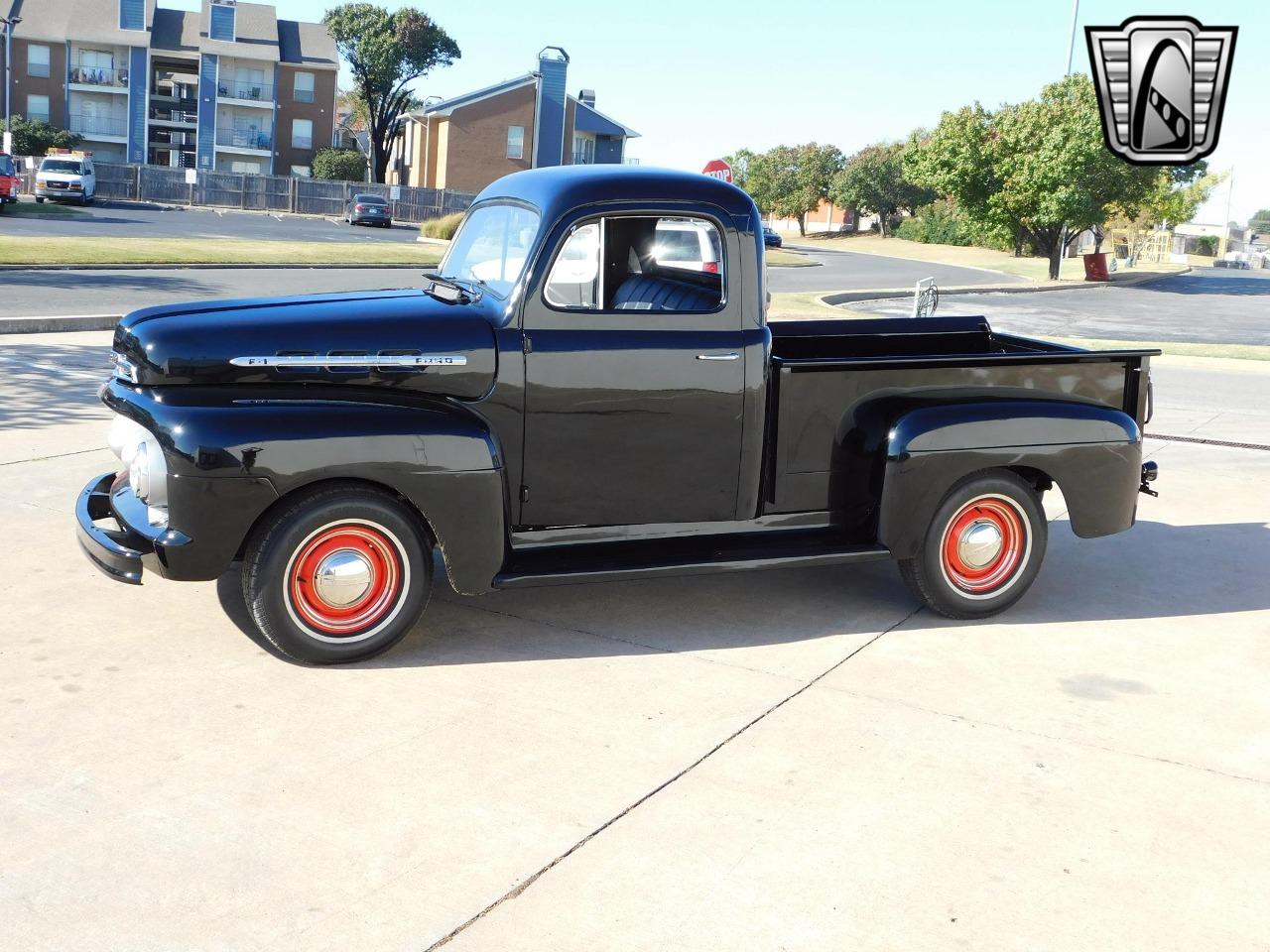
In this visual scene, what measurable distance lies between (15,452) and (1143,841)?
7126 mm

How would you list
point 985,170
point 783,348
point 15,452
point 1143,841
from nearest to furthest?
point 1143,841, point 783,348, point 15,452, point 985,170

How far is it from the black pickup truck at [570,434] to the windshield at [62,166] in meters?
49.0

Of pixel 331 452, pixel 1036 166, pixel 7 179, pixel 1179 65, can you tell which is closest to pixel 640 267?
pixel 331 452

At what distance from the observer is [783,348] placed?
22.3 feet

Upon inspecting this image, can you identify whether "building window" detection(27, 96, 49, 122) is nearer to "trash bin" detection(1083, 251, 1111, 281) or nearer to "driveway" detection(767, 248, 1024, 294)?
"driveway" detection(767, 248, 1024, 294)

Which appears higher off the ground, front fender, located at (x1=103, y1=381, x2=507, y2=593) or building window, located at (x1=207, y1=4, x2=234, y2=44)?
building window, located at (x1=207, y1=4, x2=234, y2=44)

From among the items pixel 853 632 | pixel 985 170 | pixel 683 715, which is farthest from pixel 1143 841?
pixel 985 170

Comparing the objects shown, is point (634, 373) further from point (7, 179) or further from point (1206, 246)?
point (1206, 246)

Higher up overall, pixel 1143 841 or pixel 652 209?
pixel 652 209

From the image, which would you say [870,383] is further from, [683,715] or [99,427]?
[99,427]

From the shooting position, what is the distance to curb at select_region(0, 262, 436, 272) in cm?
2222

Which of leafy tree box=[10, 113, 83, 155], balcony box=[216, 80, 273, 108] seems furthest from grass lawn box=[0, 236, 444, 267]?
balcony box=[216, 80, 273, 108]

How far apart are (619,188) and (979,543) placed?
2288 mm

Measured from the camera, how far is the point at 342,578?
497 centimetres
